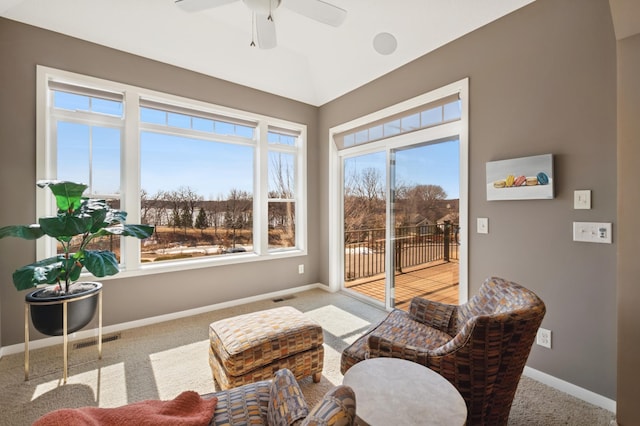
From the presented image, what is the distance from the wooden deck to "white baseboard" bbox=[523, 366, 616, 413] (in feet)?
2.54

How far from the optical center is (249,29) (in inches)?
128

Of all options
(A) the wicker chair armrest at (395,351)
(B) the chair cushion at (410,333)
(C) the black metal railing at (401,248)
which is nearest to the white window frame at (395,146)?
(C) the black metal railing at (401,248)

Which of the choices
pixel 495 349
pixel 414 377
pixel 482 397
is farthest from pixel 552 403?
pixel 414 377

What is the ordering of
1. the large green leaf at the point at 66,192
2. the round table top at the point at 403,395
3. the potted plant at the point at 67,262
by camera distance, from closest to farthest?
the round table top at the point at 403,395 < the potted plant at the point at 67,262 < the large green leaf at the point at 66,192

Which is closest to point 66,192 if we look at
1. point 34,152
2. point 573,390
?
point 34,152

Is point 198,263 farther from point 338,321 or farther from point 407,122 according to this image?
point 407,122

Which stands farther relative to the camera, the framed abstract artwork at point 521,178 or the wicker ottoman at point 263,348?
the framed abstract artwork at point 521,178

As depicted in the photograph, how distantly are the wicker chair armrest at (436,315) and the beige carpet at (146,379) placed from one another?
0.62m

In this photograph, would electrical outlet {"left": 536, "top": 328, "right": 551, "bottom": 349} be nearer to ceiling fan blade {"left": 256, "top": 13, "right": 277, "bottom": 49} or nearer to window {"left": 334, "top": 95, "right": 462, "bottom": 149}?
window {"left": 334, "top": 95, "right": 462, "bottom": 149}

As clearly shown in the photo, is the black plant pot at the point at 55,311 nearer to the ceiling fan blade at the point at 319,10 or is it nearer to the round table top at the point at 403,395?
the round table top at the point at 403,395

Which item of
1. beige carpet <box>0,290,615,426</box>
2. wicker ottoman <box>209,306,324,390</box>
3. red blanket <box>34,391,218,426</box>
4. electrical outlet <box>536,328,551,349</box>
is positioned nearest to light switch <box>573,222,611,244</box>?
electrical outlet <box>536,328,551,349</box>

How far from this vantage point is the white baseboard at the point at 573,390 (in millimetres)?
1853

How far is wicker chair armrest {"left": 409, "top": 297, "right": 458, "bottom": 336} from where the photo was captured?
6.79ft

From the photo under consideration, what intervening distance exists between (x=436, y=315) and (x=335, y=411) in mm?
1635
